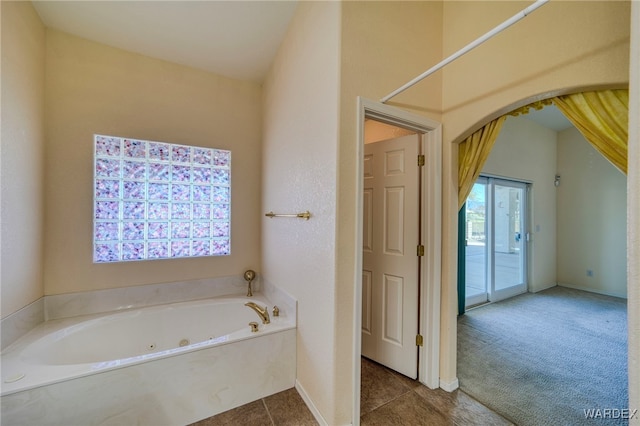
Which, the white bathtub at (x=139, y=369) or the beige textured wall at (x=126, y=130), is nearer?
the white bathtub at (x=139, y=369)

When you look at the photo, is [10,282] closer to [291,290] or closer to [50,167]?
[50,167]

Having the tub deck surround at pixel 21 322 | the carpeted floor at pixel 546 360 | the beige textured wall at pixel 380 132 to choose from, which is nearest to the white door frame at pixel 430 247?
the carpeted floor at pixel 546 360

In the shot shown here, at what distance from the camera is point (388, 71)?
1643 millimetres

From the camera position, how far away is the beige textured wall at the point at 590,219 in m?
3.94

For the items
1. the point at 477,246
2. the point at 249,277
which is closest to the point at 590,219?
the point at 477,246

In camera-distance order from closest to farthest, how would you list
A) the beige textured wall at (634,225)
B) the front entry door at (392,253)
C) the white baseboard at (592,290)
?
the beige textured wall at (634,225)
the front entry door at (392,253)
the white baseboard at (592,290)

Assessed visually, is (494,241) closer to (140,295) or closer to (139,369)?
(139,369)

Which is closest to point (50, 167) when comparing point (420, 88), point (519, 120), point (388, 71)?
point (388, 71)

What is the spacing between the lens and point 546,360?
2.23 m

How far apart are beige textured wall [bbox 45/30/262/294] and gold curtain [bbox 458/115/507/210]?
6.53 ft

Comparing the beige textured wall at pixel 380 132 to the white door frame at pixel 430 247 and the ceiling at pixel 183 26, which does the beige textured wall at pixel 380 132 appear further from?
the ceiling at pixel 183 26

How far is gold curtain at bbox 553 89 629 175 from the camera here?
1.18m

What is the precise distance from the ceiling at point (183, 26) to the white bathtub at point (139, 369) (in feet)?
7.66

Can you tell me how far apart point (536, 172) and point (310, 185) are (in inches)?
182
